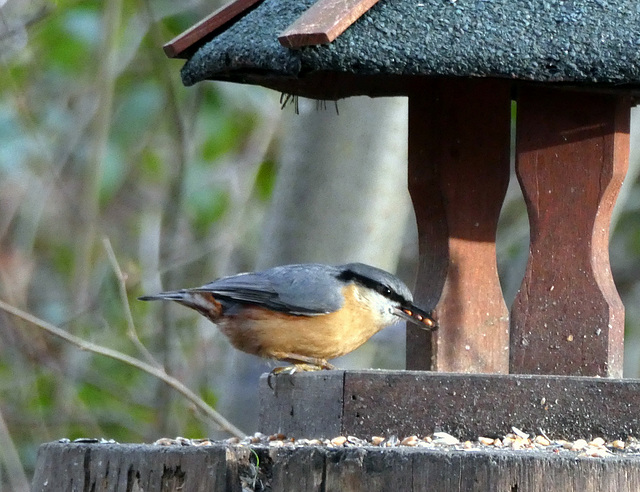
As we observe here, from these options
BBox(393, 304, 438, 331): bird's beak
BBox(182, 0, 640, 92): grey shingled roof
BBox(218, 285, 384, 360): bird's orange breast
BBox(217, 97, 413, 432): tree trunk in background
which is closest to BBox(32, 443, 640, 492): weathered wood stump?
BBox(182, 0, 640, 92): grey shingled roof

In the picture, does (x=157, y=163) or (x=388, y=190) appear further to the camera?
(x=157, y=163)

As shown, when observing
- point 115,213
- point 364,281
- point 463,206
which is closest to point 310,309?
point 364,281

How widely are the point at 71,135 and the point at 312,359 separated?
4.40m

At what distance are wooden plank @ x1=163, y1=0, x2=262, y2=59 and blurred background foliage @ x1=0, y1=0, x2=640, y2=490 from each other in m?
3.02

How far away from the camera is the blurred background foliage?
741 centimetres

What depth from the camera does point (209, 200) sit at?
28.1 feet

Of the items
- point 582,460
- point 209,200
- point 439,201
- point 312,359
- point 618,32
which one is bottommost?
point 582,460

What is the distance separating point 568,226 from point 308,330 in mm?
1077

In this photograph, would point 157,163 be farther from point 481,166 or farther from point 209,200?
point 481,166

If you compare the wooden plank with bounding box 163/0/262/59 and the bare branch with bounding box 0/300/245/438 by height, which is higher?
the wooden plank with bounding box 163/0/262/59

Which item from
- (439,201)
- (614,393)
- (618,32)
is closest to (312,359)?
(439,201)

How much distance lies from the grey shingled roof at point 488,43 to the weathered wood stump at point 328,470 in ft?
3.38

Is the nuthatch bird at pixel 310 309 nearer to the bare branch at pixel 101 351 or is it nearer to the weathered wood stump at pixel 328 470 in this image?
the bare branch at pixel 101 351

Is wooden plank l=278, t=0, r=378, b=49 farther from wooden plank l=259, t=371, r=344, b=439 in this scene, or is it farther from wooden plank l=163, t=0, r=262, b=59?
wooden plank l=259, t=371, r=344, b=439
